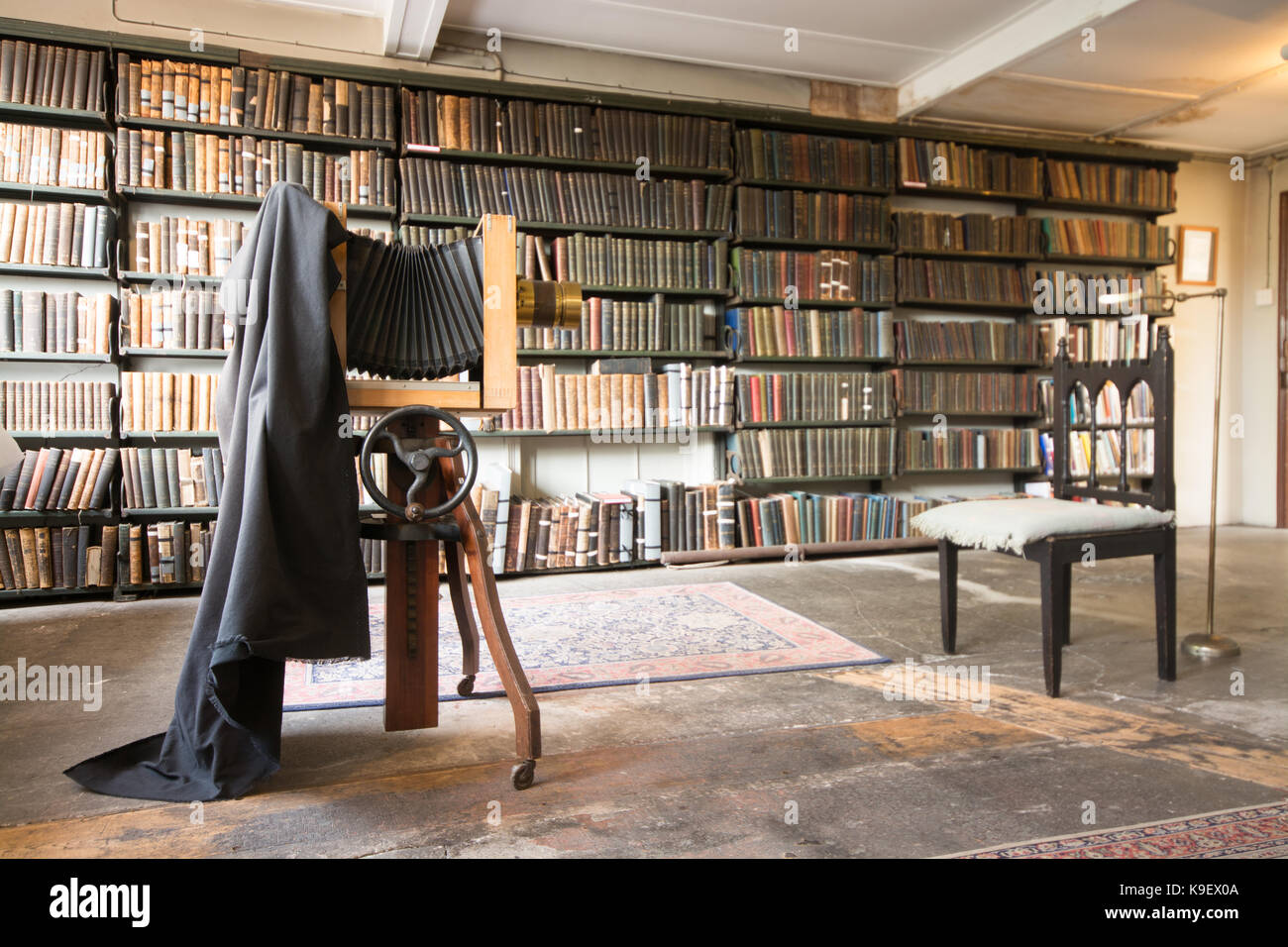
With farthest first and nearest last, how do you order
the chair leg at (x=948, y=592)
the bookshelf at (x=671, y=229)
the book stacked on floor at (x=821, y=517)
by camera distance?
the book stacked on floor at (x=821, y=517) < the bookshelf at (x=671, y=229) < the chair leg at (x=948, y=592)

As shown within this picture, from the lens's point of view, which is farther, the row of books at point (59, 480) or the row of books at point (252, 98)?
the row of books at point (252, 98)

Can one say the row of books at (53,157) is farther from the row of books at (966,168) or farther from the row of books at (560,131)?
the row of books at (966,168)

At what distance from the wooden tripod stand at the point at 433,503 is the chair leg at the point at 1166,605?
1864 millimetres

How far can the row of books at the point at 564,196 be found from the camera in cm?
424

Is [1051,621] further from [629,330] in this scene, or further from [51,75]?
[51,75]

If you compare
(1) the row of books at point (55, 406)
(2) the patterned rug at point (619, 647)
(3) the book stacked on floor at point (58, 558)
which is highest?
(1) the row of books at point (55, 406)

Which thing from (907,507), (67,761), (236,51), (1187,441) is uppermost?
(236,51)

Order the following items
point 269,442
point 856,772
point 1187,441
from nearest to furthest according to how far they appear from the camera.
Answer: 1. point 269,442
2. point 856,772
3. point 1187,441

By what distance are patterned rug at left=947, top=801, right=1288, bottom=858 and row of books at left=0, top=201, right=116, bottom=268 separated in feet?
13.6

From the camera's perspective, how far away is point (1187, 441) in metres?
6.15

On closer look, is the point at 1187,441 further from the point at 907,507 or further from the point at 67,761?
the point at 67,761

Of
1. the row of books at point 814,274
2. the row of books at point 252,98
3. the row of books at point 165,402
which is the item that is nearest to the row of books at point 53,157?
the row of books at point 252,98
